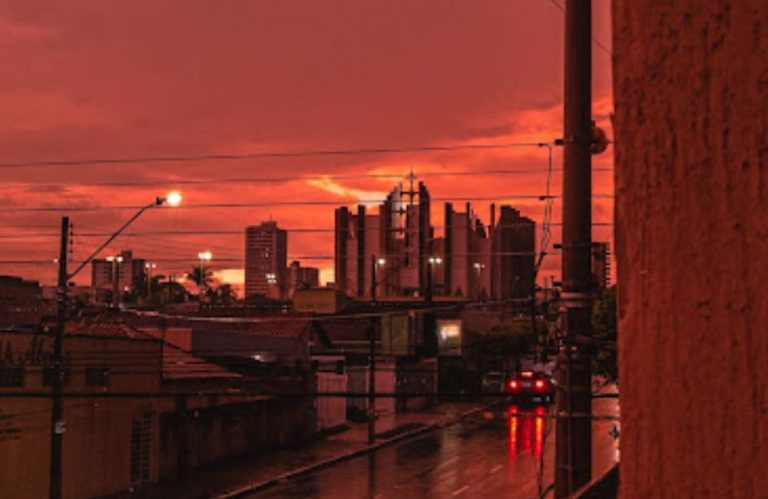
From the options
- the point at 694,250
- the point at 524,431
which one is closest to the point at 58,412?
the point at 694,250

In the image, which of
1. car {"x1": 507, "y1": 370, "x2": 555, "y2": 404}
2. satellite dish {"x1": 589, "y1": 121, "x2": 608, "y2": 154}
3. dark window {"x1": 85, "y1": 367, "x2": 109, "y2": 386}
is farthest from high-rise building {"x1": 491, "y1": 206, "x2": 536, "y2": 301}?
satellite dish {"x1": 589, "y1": 121, "x2": 608, "y2": 154}

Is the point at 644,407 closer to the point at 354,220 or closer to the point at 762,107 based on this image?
the point at 762,107

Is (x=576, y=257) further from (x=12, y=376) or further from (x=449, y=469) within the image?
(x=449, y=469)

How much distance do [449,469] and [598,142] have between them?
3065cm

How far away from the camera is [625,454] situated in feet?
5.39

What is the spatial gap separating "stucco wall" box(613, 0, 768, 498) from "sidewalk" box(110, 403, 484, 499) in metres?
31.9

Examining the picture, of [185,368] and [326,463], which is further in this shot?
[326,463]

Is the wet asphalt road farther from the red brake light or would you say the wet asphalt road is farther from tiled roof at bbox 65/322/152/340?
tiled roof at bbox 65/322/152/340

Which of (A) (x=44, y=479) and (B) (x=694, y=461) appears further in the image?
(A) (x=44, y=479)

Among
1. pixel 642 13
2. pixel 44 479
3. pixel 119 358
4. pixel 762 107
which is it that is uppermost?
pixel 642 13

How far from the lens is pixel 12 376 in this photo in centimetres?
2781

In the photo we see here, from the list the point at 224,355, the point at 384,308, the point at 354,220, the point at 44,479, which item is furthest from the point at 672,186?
the point at 354,220

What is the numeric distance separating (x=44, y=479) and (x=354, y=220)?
113m

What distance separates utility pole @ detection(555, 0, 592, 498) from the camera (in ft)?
33.6
